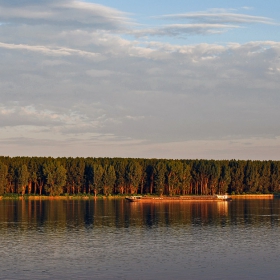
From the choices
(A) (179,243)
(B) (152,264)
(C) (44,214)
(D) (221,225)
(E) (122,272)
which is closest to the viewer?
(E) (122,272)

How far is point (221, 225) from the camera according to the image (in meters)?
112

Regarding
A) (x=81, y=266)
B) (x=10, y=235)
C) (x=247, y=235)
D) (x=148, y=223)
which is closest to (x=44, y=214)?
(x=148, y=223)

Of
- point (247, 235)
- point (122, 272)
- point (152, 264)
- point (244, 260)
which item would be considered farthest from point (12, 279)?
point (247, 235)

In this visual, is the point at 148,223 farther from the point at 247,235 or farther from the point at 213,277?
the point at 213,277

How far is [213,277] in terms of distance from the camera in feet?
195

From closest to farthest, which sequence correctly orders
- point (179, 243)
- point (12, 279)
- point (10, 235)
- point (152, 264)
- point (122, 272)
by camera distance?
1. point (12, 279)
2. point (122, 272)
3. point (152, 264)
4. point (179, 243)
5. point (10, 235)

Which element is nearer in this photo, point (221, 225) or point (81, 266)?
point (81, 266)

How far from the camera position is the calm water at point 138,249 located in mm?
61812

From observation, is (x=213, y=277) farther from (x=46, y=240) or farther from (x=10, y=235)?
(x=10, y=235)

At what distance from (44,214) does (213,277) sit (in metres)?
82.5

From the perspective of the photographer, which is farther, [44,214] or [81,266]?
[44,214]

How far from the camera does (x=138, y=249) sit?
7775 centimetres

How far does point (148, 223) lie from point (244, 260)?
156ft

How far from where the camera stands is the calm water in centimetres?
6181
